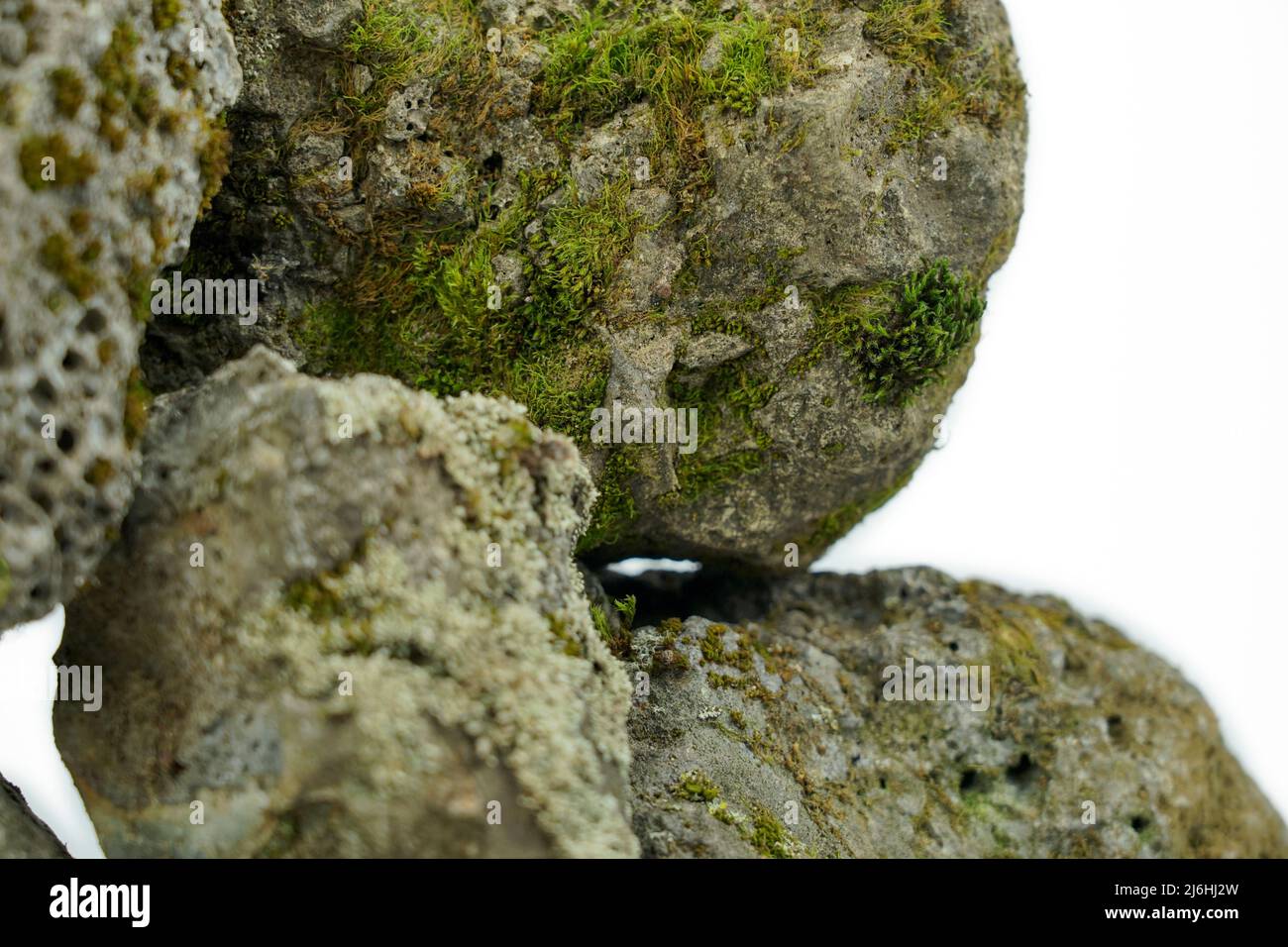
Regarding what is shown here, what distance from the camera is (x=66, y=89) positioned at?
4.58 meters

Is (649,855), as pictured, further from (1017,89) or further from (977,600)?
(1017,89)

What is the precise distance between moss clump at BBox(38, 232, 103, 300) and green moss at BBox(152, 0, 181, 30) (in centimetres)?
122

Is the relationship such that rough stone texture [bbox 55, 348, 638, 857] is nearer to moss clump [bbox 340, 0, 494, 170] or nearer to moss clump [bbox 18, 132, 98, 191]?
moss clump [bbox 18, 132, 98, 191]

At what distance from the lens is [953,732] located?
769cm

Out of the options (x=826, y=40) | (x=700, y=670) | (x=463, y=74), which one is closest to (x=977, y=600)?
(x=700, y=670)

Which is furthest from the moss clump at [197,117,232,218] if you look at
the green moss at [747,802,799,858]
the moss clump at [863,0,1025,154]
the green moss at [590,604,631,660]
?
the green moss at [747,802,799,858]

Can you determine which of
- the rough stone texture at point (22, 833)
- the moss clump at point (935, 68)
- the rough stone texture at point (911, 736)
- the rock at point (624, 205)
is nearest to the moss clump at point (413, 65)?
the rock at point (624, 205)

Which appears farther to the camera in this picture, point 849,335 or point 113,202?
point 849,335

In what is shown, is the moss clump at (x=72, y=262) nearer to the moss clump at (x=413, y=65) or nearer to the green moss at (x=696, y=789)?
the moss clump at (x=413, y=65)

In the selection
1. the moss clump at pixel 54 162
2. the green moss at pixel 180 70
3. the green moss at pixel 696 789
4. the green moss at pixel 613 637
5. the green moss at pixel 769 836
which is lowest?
the green moss at pixel 769 836

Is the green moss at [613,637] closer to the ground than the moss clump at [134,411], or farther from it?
closer to the ground

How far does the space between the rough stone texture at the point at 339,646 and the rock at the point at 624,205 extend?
166 cm

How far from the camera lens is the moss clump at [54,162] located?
14.6 feet

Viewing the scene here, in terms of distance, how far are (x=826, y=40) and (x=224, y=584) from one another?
16.7ft
